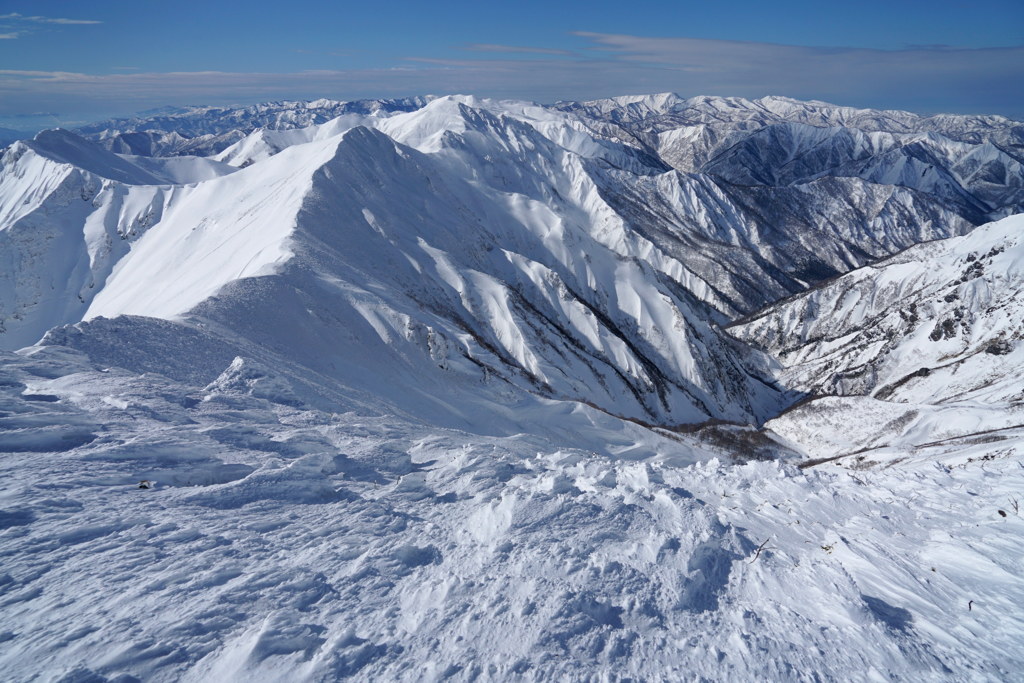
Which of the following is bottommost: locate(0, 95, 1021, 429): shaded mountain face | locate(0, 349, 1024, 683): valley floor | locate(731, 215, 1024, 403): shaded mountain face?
locate(731, 215, 1024, 403): shaded mountain face

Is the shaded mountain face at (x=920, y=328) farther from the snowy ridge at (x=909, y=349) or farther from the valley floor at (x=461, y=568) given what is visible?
the valley floor at (x=461, y=568)

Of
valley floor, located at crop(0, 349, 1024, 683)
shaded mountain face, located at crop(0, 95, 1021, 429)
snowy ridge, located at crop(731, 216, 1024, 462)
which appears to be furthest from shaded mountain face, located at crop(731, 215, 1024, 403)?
valley floor, located at crop(0, 349, 1024, 683)

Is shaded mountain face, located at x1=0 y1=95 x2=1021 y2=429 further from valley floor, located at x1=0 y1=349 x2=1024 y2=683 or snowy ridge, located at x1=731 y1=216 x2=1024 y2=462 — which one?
valley floor, located at x1=0 y1=349 x2=1024 y2=683

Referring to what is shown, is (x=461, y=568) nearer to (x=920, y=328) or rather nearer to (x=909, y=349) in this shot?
(x=909, y=349)

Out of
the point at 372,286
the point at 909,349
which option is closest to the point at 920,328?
the point at 909,349

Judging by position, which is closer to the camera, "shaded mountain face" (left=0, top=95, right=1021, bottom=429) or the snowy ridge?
"shaded mountain face" (left=0, top=95, right=1021, bottom=429)

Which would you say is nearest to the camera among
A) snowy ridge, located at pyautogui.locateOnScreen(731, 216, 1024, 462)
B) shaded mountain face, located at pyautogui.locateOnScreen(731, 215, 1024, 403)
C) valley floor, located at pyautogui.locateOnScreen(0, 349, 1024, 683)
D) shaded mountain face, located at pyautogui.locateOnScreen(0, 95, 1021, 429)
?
valley floor, located at pyautogui.locateOnScreen(0, 349, 1024, 683)

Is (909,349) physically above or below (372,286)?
below

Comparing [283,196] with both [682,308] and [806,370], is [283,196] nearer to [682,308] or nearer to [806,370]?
[682,308]

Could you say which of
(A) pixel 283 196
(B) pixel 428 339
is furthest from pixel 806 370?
(A) pixel 283 196
